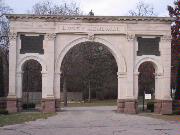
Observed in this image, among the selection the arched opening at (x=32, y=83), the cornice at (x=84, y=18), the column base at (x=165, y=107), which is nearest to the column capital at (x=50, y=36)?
the cornice at (x=84, y=18)

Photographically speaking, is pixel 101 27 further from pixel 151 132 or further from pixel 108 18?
pixel 151 132

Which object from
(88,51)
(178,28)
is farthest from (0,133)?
(88,51)

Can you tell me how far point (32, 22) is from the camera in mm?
30266

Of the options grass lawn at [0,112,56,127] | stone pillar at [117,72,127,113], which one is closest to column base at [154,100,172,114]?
stone pillar at [117,72,127,113]

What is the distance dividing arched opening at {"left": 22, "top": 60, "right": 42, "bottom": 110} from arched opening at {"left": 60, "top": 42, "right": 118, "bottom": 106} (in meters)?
3.89

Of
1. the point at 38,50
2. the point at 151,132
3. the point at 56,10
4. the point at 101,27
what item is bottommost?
the point at 151,132

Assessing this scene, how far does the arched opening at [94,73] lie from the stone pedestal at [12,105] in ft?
56.9

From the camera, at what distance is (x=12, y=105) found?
29.6 m

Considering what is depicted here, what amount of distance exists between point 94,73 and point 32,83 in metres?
10.1

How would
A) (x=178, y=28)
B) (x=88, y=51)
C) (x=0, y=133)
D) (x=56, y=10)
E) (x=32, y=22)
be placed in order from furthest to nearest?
1. (x=88, y=51)
2. (x=56, y=10)
3. (x=178, y=28)
4. (x=32, y=22)
5. (x=0, y=133)

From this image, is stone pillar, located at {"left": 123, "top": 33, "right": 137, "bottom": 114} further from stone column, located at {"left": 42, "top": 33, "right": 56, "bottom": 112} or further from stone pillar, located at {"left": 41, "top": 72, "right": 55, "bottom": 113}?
stone column, located at {"left": 42, "top": 33, "right": 56, "bottom": 112}

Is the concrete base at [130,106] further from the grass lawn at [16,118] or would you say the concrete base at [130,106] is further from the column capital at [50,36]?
the column capital at [50,36]

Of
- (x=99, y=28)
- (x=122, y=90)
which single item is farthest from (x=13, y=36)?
(x=122, y=90)

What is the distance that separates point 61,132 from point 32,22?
15759 millimetres
